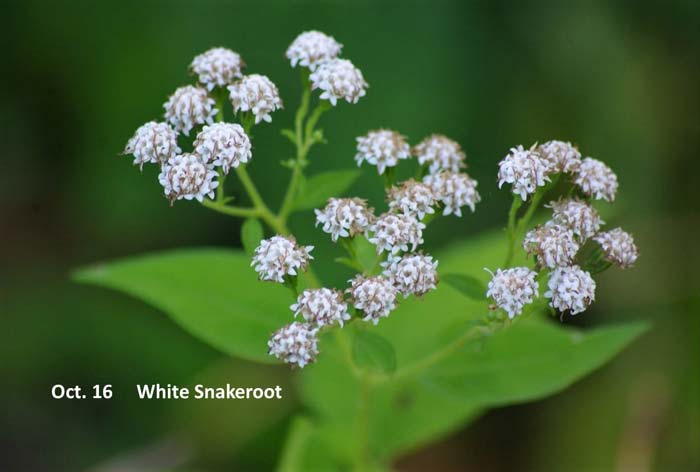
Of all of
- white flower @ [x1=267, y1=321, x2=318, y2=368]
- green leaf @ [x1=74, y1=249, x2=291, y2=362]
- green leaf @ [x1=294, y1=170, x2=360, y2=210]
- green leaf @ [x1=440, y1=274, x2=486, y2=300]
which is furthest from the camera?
green leaf @ [x1=74, y1=249, x2=291, y2=362]

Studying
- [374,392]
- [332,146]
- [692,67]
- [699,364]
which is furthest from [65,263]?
[692,67]

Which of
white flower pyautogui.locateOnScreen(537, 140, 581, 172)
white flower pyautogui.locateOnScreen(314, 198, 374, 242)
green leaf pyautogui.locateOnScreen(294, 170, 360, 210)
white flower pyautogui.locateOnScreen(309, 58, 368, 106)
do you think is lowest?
white flower pyautogui.locateOnScreen(314, 198, 374, 242)

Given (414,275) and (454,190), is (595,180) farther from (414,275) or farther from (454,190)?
(414,275)

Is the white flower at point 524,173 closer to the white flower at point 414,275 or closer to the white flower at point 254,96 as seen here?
the white flower at point 414,275

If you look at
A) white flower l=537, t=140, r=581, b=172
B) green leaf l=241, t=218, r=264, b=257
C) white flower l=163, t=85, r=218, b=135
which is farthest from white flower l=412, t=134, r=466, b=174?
white flower l=163, t=85, r=218, b=135

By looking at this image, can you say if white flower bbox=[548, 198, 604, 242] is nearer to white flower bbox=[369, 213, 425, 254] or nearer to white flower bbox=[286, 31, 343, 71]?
white flower bbox=[369, 213, 425, 254]

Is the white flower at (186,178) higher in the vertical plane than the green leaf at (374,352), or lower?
higher

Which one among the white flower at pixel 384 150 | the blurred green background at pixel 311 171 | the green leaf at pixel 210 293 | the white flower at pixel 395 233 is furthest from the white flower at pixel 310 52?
the blurred green background at pixel 311 171
